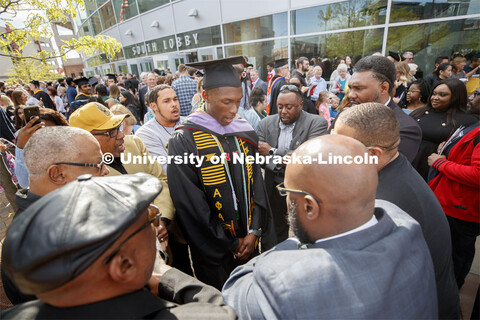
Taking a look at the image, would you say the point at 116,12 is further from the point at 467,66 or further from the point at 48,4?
the point at 467,66

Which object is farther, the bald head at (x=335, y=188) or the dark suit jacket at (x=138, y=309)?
the bald head at (x=335, y=188)

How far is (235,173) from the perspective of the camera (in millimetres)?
2240

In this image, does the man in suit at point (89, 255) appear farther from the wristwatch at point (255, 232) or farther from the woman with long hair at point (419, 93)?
the woman with long hair at point (419, 93)

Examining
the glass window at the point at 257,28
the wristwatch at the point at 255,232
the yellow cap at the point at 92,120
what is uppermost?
the glass window at the point at 257,28

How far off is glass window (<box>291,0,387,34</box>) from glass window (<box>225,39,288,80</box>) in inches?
36.5

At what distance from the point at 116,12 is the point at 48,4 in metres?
18.8

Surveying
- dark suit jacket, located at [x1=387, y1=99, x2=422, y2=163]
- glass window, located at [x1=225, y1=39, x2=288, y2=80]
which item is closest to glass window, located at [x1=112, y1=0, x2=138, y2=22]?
glass window, located at [x1=225, y1=39, x2=288, y2=80]

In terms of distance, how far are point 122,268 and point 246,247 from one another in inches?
62.8

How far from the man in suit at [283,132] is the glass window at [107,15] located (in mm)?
22444

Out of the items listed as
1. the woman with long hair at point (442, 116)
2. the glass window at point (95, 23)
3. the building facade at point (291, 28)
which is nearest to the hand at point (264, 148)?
the woman with long hair at point (442, 116)

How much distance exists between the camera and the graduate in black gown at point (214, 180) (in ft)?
6.94

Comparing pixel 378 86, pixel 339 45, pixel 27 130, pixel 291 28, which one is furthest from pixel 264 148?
pixel 291 28

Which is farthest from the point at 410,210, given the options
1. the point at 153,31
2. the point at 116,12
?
the point at 116,12

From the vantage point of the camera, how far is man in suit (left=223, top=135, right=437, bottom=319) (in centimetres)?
86
